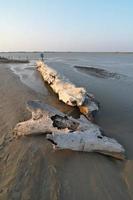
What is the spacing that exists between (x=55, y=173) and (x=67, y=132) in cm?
118

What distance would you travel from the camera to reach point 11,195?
411 centimetres

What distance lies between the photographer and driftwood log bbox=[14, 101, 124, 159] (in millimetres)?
5477

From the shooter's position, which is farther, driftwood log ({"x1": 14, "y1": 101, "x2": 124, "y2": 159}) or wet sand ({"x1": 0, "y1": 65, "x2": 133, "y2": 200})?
driftwood log ({"x1": 14, "y1": 101, "x2": 124, "y2": 159})

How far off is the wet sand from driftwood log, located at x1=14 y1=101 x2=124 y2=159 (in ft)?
0.59

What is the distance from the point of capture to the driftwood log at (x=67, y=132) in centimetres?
→ 548

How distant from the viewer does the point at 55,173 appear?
4812 millimetres

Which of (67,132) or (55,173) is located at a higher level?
(67,132)

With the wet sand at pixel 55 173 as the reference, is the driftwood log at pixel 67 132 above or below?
above

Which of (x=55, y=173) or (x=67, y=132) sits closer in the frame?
(x=55, y=173)

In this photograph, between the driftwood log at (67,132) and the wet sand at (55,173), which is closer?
the wet sand at (55,173)

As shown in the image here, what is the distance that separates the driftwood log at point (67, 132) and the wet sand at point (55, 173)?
179 mm

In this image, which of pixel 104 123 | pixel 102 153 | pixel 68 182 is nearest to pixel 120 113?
pixel 104 123

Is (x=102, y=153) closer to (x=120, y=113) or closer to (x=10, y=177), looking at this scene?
(x=10, y=177)

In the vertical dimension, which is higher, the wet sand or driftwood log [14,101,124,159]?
driftwood log [14,101,124,159]
